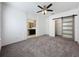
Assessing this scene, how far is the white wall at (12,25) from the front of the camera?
175 inches

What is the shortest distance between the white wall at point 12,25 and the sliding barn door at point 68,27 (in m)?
3.34

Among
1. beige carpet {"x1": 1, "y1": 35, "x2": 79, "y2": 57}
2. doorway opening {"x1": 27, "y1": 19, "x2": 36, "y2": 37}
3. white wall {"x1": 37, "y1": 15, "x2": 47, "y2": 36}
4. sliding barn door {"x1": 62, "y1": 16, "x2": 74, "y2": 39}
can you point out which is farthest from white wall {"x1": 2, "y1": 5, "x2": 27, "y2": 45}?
sliding barn door {"x1": 62, "y1": 16, "x2": 74, "y2": 39}

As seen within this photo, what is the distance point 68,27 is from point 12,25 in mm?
4194

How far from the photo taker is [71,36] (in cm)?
609

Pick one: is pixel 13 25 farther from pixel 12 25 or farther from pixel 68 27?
pixel 68 27

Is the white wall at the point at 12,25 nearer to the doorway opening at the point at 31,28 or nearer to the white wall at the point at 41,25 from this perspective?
the doorway opening at the point at 31,28

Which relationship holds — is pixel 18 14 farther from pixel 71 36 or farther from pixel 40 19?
pixel 71 36

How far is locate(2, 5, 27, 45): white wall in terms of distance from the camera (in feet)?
14.6

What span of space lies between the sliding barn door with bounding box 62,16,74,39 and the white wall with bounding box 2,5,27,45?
10.9 feet

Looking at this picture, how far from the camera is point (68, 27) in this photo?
629 centimetres

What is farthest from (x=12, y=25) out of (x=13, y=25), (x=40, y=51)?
(x=40, y=51)

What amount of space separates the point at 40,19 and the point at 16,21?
3.73 metres

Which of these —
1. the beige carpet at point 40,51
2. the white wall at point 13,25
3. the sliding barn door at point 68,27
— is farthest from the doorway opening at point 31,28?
the beige carpet at point 40,51

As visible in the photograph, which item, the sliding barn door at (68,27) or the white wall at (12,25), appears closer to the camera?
the white wall at (12,25)
